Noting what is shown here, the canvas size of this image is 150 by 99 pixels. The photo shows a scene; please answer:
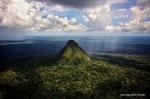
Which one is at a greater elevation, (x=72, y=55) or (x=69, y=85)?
(x=72, y=55)

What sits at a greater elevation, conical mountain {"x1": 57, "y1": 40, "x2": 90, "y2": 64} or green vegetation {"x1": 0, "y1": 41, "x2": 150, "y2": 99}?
conical mountain {"x1": 57, "y1": 40, "x2": 90, "y2": 64}

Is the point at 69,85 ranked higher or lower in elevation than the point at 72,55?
lower

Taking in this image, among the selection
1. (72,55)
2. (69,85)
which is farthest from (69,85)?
(72,55)

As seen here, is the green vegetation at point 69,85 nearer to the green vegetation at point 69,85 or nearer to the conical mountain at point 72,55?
the green vegetation at point 69,85

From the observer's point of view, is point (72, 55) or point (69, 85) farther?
Answer: point (72, 55)

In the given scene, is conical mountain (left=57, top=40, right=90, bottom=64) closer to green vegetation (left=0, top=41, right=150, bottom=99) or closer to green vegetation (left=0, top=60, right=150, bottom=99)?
green vegetation (left=0, top=41, right=150, bottom=99)

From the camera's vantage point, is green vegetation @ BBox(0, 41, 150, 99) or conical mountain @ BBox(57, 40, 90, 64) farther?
conical mountain @ BBox(57, 40, 90, 64)

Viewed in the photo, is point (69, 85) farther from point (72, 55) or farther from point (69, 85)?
point (72, 55)

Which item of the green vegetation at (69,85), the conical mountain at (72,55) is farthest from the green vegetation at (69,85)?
the conical mountain at (72,55)

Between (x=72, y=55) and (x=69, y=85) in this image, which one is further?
(x=72, y=55)

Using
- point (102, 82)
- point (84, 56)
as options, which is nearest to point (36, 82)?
point (102, 82)

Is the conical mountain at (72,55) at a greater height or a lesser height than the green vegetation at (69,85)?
greater

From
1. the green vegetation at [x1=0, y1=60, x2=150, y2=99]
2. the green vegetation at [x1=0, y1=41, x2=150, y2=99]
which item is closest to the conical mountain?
the green vegetation at [x1=0, y1=41, x2=150, y2=99]
